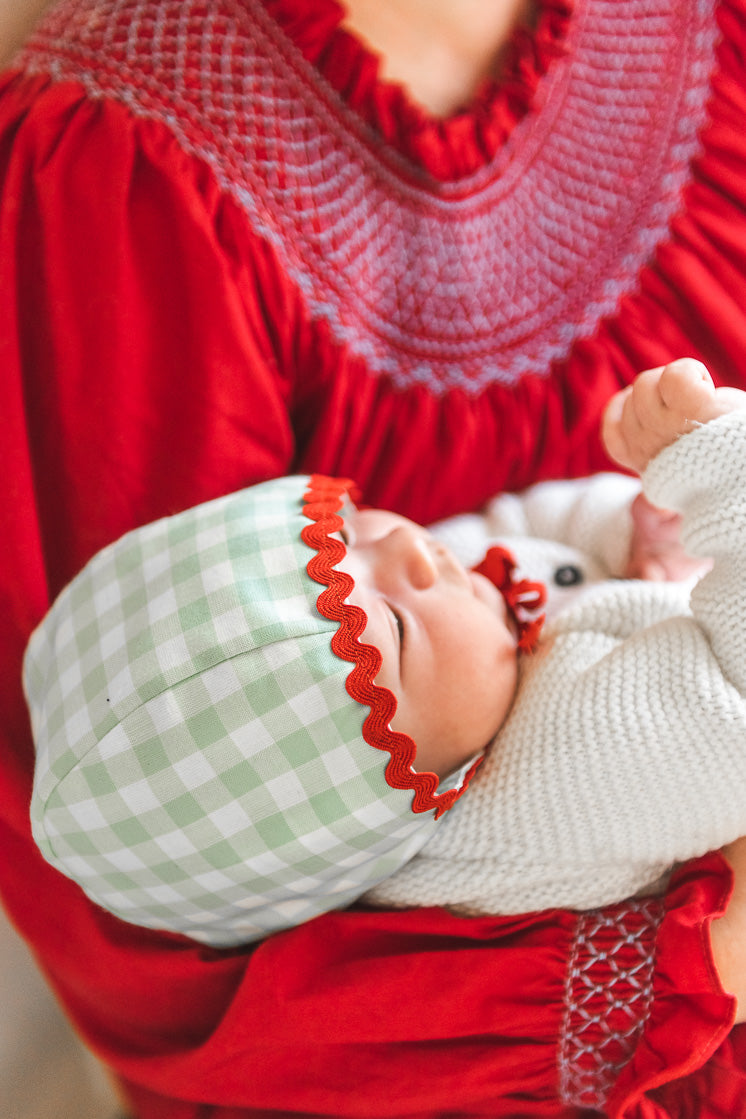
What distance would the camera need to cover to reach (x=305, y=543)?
0.70 m

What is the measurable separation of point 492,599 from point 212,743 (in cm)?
29

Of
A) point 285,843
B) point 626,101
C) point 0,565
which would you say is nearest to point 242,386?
point 0,565

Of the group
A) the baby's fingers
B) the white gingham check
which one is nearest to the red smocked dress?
the white gingham check

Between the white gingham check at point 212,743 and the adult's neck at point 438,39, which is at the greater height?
the adult's neck at point 438,39

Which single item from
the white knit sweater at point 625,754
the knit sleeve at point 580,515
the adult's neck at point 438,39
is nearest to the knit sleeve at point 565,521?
the knit sleeve at point 580,515

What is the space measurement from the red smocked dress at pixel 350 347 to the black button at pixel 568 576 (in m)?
0.14

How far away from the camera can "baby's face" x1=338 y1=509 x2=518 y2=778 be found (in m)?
0.69

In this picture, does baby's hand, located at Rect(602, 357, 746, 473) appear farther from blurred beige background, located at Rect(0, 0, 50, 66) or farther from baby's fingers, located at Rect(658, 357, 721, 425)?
blurred beige background, located at Rect(0, 0, 50, 66)

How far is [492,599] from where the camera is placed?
0.79 m

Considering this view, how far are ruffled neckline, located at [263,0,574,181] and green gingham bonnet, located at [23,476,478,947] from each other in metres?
0.39

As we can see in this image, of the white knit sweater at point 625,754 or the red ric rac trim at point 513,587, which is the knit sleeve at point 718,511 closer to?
the white knit sweater at point 625,754

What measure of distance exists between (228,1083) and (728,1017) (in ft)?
1.43

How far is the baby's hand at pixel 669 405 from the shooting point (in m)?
0.66

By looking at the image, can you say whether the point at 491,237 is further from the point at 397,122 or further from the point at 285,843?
the point at 285,843
